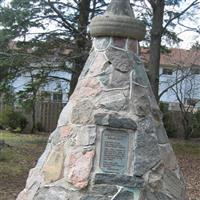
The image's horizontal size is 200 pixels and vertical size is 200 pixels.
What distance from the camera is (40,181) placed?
495 cm

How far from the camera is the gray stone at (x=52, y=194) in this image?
185 inches

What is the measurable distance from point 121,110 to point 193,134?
2045 centimetres

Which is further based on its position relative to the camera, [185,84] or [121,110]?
[185,84]

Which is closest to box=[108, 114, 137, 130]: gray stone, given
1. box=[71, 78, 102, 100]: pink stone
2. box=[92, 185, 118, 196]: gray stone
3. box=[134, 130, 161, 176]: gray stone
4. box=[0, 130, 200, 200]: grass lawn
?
box=[134, 130, 161, 176]: gray stone

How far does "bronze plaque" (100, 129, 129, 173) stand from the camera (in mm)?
4773

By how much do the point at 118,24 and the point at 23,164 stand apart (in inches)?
335

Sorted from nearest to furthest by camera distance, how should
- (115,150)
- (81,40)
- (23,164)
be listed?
(115,150)
(23,164)
(81,40)

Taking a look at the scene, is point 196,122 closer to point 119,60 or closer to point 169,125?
point 169,125

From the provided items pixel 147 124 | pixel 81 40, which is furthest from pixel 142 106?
pixel 81 40

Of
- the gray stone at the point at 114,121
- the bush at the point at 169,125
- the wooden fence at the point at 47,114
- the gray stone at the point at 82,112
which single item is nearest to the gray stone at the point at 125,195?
the gray stone at the point at 114,121

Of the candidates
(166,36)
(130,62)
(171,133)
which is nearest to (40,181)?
(130,62)

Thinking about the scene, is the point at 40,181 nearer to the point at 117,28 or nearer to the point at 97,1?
the point at 117,28

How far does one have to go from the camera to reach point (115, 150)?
4.80 meters

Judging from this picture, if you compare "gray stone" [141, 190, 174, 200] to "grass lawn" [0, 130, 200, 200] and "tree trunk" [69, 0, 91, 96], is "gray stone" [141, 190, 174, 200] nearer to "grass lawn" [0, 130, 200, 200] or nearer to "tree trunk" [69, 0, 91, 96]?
"grass lawn" [0, 130, 200, 200]
